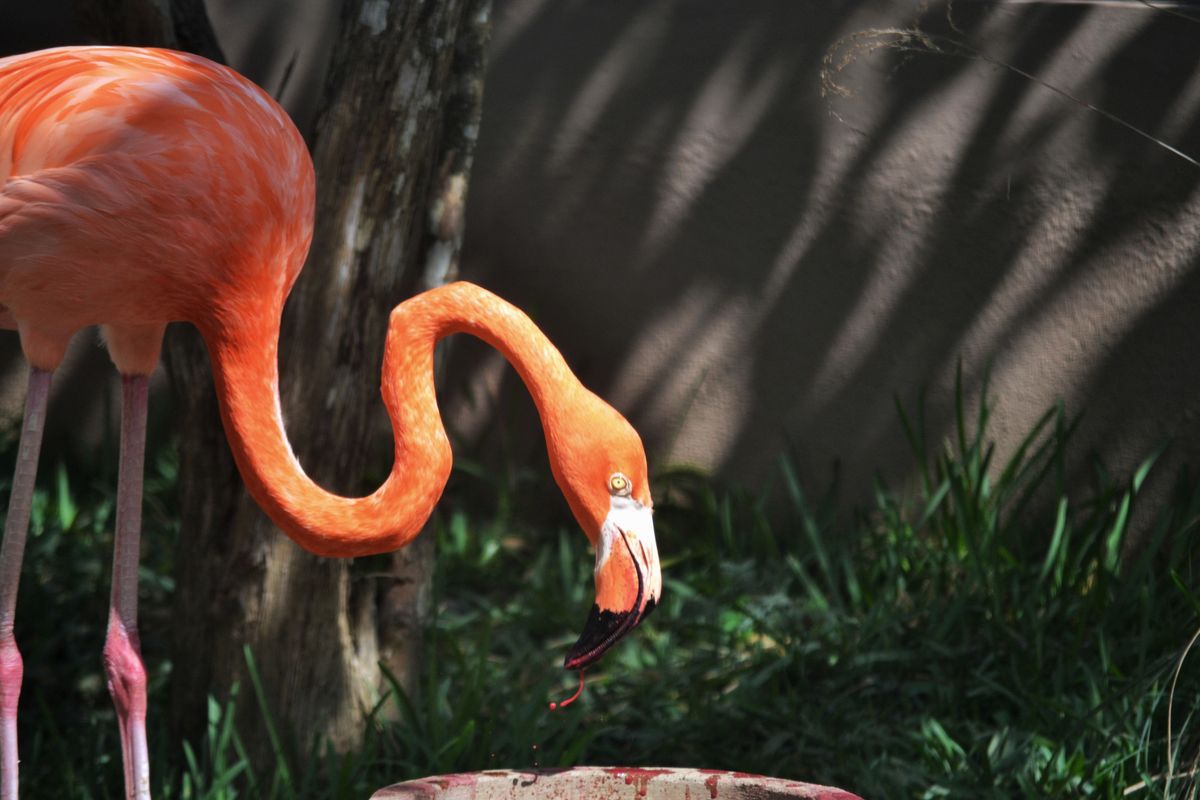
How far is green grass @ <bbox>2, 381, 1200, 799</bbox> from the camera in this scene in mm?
3012

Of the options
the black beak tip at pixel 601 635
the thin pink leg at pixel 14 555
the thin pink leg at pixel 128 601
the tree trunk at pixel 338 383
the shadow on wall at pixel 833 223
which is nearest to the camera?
the black beak tip at pixel 601 635

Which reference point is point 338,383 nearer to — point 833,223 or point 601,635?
point 601,635

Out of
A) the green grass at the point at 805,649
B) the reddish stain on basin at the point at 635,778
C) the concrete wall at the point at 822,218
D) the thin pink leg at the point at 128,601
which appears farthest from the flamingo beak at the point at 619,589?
the concrete wall at the point at 822,218

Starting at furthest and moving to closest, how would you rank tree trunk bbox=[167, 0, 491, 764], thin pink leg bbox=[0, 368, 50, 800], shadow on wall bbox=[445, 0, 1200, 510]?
shadow on wall bbox=[445, 0, 1200, 510], tree trunk bbox=[167, 0, 491, 764], thin pink leg bbox=[0, 368, 50, 800]

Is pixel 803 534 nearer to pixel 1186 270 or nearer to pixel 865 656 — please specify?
pixel 865 656

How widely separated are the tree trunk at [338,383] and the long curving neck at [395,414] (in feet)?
1.78

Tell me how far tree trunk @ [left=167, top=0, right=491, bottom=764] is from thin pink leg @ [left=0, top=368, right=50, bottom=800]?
1.85ft

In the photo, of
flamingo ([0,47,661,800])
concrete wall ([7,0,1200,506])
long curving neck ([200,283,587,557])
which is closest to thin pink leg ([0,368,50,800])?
flamingo ([0,47,661,800])

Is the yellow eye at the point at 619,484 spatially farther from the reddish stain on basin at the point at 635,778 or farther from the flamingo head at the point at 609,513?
the reddish stain on basin at the point at 635,778

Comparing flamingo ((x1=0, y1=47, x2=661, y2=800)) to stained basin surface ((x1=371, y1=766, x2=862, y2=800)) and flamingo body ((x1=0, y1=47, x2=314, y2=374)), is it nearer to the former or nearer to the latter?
flamingo body ((x1=0, y1=47, x2=314, y2=374))

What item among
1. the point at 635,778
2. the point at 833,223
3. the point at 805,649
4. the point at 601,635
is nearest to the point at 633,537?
the point at 601,635

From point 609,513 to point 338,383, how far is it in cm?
102

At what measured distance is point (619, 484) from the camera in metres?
2.24

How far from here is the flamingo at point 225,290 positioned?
229cm
